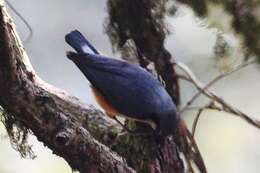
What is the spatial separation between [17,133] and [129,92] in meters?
0.43

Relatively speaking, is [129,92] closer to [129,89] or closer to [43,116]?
[129,89]

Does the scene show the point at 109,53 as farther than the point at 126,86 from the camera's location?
Yes

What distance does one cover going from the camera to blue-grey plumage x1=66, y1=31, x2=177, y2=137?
2.23 meters

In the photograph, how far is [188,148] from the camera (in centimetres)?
251

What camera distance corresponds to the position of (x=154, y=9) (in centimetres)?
263

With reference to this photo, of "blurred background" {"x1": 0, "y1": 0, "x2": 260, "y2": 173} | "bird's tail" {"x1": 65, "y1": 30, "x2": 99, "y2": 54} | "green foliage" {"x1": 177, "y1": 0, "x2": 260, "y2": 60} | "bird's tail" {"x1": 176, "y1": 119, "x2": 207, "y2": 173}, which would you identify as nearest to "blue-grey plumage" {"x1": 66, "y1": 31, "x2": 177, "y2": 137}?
"bird's tail" {"x1": 65, "y1": 30, "x2": 99, "y2": 54}

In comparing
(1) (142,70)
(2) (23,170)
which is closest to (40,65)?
(2) (23,170)

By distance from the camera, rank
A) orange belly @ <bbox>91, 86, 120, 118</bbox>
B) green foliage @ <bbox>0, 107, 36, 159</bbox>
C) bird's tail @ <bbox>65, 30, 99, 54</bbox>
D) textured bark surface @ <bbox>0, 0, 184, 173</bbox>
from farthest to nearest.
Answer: bird's tail @ <bbox>65, 30, 99, 54</bbox>, orange belly @ <bbox>91, 86, 120, 118</bbox>, green foliage @ <bbox>0, 107, 36, 159</bbox>, textured bark surface @ <bbox>0, 0, 184, 173</bbox>

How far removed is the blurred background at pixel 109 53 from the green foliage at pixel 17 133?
29.9 inches

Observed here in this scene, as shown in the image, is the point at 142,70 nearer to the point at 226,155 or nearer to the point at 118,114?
the point at 118,114

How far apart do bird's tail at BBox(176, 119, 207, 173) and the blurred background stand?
0.56m

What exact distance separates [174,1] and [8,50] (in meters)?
0.95

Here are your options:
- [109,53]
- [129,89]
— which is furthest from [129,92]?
[109,53]

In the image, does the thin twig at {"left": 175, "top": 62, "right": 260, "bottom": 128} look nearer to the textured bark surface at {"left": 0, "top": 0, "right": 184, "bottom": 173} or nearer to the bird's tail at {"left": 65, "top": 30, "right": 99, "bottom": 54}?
the bird's tail at {"left": 65, "top": 30, "right": 99, "bottom": 54}
